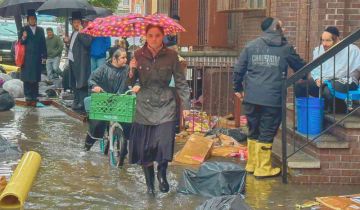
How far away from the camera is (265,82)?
7734mm

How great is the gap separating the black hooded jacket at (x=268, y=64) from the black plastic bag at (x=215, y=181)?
109 cm

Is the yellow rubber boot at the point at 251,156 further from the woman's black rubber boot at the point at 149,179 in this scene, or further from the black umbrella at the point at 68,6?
the black umbrella at the point at 68,6

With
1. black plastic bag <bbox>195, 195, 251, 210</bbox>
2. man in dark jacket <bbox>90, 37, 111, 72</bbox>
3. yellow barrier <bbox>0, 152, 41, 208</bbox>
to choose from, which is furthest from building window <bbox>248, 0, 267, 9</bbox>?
black plastic bag <bbox>195, 195, 251, 210</bbox>

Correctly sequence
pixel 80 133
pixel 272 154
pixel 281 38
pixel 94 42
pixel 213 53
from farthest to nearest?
1. pixel 213 53
2. pixel 94 42
3. pixel 80 133
4. pixel 272 154
5. pixel 281 38

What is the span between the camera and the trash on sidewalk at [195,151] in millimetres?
8852

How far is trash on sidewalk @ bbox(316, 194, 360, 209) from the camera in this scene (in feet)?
21.2

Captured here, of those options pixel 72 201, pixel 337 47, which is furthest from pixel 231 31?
pixel 72 201

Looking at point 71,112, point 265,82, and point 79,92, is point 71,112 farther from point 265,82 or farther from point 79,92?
point 265,82

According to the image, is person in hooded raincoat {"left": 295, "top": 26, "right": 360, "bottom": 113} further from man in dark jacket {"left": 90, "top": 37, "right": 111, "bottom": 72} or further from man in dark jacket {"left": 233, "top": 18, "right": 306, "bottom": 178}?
man in dark jacket {"left": 90, "top": 37, "right": 111, "bottom": 72}

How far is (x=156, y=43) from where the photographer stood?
7062mm

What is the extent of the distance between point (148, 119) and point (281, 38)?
2.03 m

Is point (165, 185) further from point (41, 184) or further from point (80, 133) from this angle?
point (80, 133)

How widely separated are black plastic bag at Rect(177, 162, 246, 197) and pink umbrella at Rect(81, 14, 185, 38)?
5.42 feet

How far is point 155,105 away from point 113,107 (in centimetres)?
119
